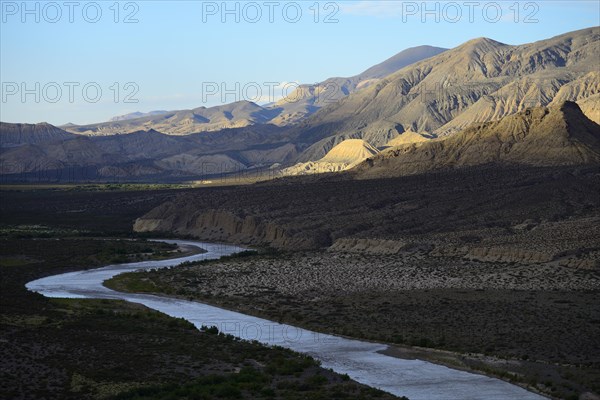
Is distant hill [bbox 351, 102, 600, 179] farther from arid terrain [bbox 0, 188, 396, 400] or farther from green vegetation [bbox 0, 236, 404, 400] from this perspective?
green vegetation [bbox 0, 236, 404, 400]

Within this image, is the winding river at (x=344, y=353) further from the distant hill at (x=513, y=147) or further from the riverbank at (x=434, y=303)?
the distant hill at (x=513, y=147)

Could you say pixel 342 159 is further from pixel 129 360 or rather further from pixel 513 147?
pixel 129 360

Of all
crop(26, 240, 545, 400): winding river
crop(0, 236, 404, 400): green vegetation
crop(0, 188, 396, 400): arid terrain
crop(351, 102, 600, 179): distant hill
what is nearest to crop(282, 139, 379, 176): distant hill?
crop(351, 102, 600, 179): distant hill

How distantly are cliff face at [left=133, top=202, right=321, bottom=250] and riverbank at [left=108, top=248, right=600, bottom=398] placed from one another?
12.6 meters

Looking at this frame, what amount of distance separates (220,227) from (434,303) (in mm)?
51578

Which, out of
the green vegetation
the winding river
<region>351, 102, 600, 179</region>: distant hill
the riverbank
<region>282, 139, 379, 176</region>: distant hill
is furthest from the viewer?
<region>282, 139, 379, 176</region>: distant hill

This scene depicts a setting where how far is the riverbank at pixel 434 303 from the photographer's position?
39375 mm

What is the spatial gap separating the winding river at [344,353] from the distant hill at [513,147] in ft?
202

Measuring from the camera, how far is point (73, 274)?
71.9m

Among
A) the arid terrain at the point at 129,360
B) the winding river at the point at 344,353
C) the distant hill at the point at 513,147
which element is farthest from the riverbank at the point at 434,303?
the distant hill at the point at 513,147

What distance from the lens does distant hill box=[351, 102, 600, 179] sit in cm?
11175

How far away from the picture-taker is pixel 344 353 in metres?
42.0

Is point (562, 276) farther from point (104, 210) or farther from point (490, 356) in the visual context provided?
point (104, 210)

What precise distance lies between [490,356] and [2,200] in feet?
401
